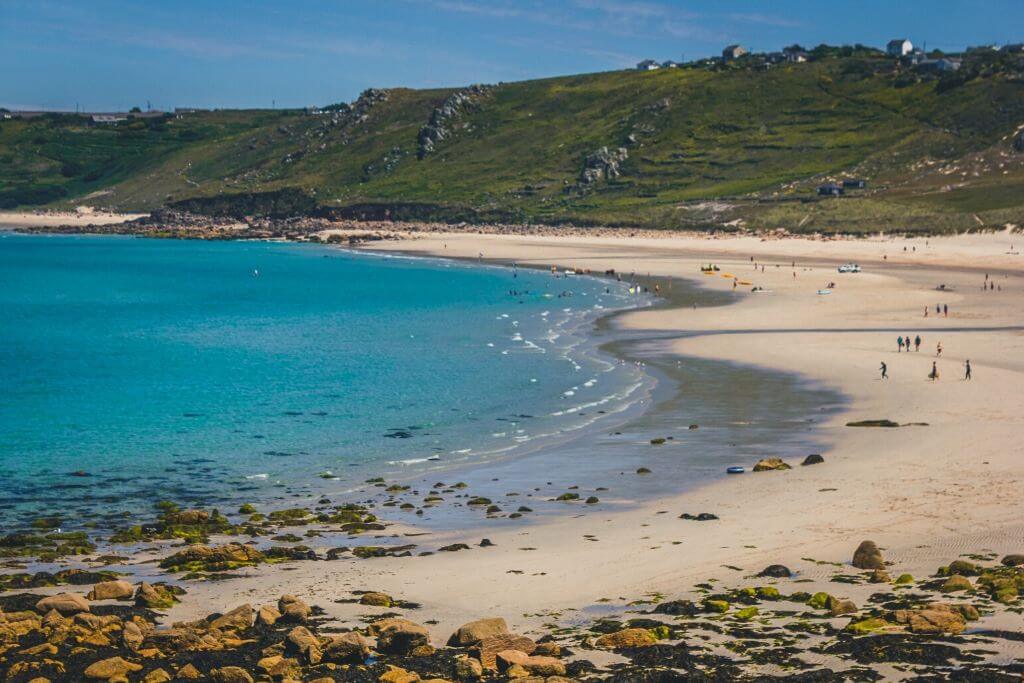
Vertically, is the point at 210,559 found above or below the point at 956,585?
below

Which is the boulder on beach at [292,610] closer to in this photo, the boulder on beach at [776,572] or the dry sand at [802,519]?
the dry sand at [802,519]

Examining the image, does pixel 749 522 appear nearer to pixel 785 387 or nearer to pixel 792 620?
pixel 792 620

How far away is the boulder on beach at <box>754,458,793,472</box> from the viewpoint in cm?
3375

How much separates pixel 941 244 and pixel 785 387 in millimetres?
87132

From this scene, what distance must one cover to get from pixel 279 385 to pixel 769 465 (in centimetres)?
2955

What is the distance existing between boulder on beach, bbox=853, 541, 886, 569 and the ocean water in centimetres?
1701

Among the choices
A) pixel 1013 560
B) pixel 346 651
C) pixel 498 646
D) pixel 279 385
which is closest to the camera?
pixel 498 646

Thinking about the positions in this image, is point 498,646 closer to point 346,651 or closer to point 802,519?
point 346,651

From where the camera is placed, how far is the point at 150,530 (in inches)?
1150

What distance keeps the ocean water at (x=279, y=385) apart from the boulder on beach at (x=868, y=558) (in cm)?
Result: 1701

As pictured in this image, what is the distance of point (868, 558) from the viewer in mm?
23406

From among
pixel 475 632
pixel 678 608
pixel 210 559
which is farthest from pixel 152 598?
pixel 678 608

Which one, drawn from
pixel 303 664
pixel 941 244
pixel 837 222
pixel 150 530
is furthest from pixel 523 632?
pixel 837 222

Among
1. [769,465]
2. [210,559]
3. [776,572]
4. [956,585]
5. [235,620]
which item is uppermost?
[956,585]
